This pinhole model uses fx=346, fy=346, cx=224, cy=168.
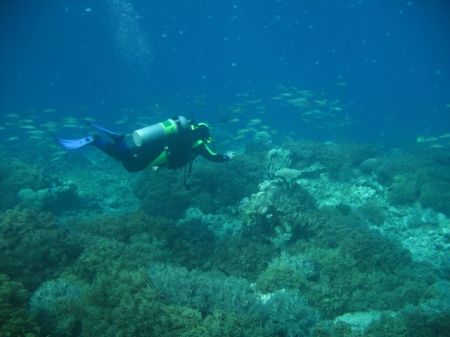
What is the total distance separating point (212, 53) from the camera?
17888 cm

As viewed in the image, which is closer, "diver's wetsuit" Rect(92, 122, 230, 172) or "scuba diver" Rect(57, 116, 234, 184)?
"scuba diver" Rect(57, 116, 234, 184)

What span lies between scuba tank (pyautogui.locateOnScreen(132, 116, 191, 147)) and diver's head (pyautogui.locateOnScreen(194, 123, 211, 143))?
280 mm

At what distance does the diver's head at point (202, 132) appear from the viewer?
30.0 feet

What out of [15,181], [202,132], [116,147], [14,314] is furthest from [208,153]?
[15,181]

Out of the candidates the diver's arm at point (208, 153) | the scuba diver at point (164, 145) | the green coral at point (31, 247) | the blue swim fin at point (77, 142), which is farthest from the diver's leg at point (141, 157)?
the green coral at point (31, 247)

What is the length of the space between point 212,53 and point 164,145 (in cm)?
17989

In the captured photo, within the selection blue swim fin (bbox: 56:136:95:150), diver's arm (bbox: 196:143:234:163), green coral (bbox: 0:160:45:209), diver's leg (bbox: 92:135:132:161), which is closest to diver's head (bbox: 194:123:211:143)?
diver's arm (bbox: 196:143:234:163)

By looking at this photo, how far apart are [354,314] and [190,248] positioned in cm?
430

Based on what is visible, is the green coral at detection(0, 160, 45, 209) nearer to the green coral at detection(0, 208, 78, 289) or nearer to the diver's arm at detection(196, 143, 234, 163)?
the green coral at detection(0, 208, 78, 289)

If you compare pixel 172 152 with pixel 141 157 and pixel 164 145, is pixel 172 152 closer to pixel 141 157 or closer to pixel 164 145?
pixel 164 145

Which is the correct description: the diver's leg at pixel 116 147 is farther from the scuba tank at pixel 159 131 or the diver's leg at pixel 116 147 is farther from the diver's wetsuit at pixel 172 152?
the scuba tank at pixel 159 131

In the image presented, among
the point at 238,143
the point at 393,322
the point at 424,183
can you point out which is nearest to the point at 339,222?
the point at 393,322

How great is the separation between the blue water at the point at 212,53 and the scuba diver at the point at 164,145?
3188 centimetres

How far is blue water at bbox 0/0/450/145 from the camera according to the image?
64.7m
